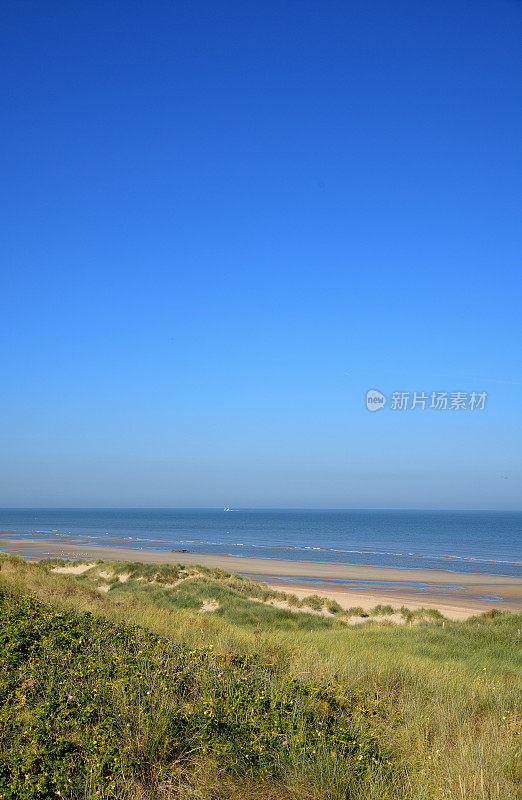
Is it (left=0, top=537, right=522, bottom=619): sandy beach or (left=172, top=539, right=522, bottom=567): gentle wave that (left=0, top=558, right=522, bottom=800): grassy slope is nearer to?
(left=0, top=537, right=522, bottom=619): sandy beach

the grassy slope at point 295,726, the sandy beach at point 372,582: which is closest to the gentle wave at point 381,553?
the sandy beach at point 372,582

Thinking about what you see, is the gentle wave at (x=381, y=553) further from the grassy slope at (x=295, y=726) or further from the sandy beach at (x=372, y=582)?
the grassy slope at (x=295, y=726)

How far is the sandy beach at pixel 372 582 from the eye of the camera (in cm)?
2778

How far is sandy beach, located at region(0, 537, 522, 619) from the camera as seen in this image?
2778 centimetres

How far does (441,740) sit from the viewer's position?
17.5 ft

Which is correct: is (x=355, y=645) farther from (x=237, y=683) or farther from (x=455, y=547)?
(x=455, y=547)

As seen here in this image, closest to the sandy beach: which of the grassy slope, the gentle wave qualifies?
the gentle wave

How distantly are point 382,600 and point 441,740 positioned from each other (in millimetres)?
23989

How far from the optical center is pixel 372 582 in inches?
1421

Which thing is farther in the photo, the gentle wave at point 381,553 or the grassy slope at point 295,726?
the gentle wave at point 381,553

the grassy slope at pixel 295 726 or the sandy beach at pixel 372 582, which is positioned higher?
the grassy slope at pixel 295 726

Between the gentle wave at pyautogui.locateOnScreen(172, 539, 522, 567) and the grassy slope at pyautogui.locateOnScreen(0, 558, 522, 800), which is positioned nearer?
the grassy slope at pyautogui.locateOnScreen(0, 558, 522, 800)

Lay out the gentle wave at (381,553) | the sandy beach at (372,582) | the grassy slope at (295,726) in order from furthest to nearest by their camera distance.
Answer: the gentle wave at (381,553) → the sandy beach at (372,582) → the grassy slope at (295,726)

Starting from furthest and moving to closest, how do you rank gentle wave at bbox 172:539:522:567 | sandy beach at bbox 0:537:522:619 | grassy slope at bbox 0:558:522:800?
gentle wave at bbox 172:539:522:567, sandy beach at bbox 0:537:522:619, grassy slope at bbox 0:558:522:800
